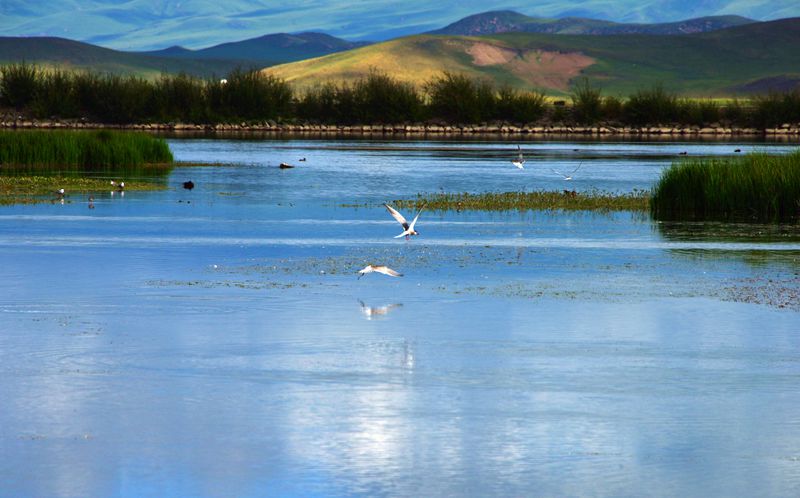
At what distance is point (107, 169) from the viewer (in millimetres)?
42062

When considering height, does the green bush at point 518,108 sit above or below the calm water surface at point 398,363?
above

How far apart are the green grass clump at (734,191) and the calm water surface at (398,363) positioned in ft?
10.5

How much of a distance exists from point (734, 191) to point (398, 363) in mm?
17200

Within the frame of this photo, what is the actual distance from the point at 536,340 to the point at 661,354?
1188 millimetres

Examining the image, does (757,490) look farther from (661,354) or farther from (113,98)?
(113,98)

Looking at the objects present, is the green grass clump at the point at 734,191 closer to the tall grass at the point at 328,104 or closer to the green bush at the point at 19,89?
the tall grass at the point at 328,104

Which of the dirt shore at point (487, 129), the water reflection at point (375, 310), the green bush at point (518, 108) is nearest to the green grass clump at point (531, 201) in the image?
the water reflection at point (375, 310)

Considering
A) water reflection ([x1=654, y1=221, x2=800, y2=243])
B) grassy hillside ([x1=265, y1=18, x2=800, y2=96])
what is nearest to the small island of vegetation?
water reflection ([x1=654, y1=221, x2=800, y2=243])

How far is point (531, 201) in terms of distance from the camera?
30016 millimetres

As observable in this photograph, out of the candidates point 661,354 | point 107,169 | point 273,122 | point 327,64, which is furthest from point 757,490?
point 327,64

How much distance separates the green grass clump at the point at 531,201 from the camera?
28.7 m

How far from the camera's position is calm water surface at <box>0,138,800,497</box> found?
8102mm

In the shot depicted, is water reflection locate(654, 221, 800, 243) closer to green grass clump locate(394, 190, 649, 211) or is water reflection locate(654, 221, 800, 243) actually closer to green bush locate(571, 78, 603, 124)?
green grass clump locate(394, 190, 649, 211)

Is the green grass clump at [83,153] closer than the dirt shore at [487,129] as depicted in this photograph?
Yes
